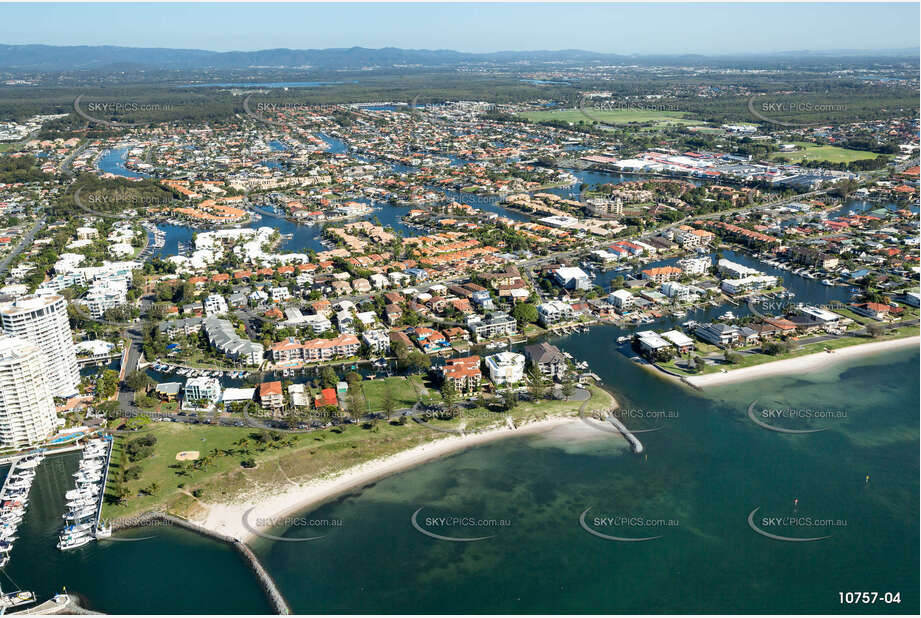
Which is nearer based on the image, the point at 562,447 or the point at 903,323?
the point at 562,447

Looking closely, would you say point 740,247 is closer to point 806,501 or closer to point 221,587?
point 806,501

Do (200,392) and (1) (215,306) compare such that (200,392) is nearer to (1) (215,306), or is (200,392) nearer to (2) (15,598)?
(2) (15,598)

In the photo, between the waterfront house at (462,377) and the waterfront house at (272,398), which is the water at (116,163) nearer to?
the waterfront house at (272,398)

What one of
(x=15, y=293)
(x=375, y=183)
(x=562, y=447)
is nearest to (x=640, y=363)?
(x=562, y=447)

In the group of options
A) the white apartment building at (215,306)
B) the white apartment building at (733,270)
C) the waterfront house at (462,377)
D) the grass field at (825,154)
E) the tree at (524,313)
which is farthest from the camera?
the grass field at (825,154)

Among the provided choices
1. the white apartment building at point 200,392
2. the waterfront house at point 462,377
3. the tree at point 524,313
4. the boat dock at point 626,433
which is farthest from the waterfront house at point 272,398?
the tree at point 524,313

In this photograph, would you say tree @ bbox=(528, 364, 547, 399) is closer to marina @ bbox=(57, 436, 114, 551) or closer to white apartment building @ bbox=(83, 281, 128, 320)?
marina @ bbox=(57, 436, 114, 551)

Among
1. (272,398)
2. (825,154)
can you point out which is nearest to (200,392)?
(272,398)
